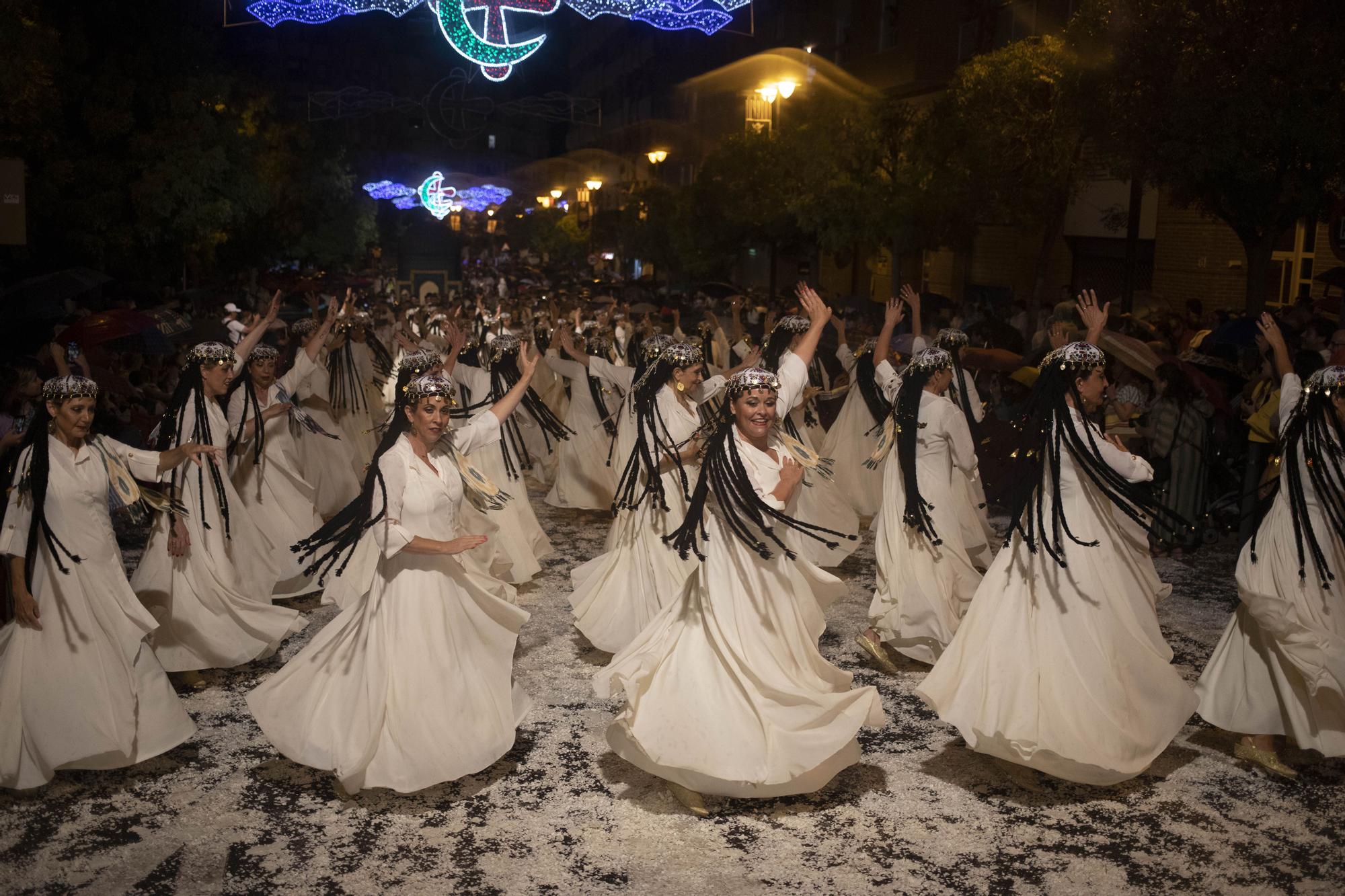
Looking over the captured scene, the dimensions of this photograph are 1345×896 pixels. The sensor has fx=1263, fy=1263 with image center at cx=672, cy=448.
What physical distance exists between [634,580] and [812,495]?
10.8 feet

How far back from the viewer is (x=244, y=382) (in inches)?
362

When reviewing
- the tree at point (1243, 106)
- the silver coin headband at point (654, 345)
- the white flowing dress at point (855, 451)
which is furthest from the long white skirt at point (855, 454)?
the tree at point (1243, 106)

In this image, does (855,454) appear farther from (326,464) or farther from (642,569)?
(326,464)

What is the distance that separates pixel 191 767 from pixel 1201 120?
550 inches

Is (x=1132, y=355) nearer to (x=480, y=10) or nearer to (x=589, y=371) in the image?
(x=589, y=371)

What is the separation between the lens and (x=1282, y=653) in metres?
6.27

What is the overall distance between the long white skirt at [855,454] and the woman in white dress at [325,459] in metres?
4.87

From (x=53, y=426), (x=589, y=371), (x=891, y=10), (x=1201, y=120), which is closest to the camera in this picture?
(x=53, y=426)

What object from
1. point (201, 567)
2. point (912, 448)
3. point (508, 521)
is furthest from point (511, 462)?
point (912, 448)

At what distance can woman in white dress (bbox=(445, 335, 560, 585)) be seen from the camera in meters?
10.4

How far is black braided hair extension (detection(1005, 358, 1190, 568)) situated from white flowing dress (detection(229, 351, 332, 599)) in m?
5.36

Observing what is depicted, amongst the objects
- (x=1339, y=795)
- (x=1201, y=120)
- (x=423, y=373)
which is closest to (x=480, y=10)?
(x=1201, y=120)

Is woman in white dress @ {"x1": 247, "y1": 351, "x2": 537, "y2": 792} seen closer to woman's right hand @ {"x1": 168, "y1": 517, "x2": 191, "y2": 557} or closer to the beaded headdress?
the beaded headdress

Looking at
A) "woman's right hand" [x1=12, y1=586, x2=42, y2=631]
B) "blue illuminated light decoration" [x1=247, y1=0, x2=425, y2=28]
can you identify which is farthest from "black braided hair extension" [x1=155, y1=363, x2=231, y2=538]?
"blue illuminated light decoration" [x1=247, y1=0, x2=425, y2=28]
